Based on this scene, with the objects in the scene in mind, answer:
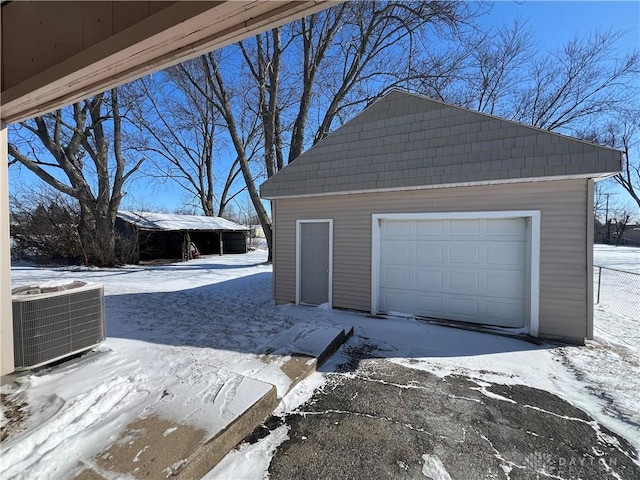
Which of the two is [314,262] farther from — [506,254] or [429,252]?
[506,254]

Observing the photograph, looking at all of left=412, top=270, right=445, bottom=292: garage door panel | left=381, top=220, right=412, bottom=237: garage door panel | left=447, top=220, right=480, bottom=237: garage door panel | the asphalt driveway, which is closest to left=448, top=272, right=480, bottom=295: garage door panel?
left=412, top=270, right=445, bottom=292: garage door panel

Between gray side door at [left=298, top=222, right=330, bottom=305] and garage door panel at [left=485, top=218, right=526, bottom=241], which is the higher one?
garage door panel at [left=485, top=218, right=526, bottom=241]

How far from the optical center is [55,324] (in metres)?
3.04

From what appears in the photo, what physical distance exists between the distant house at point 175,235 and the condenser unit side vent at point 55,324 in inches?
542

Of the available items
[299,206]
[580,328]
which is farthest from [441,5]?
[580,328]

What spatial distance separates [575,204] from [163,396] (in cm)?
600

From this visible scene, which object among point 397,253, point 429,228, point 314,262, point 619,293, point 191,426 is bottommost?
point 619,293

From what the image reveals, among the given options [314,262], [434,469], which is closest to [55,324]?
[434,469]

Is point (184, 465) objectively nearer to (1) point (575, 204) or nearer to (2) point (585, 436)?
(2) point (585, 436)

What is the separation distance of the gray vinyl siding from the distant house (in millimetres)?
12265

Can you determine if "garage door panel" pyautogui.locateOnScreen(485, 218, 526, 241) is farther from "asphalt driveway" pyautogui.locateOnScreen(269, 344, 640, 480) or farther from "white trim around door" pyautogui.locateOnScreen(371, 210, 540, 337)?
"asphalt driveway" pyautogui.locateOnScreen(269, 344, 640, 480)

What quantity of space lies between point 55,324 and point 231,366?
5.96ft

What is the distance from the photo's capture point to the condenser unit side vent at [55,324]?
2.85 m

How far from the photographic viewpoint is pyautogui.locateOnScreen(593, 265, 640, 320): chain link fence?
6.89 metres
